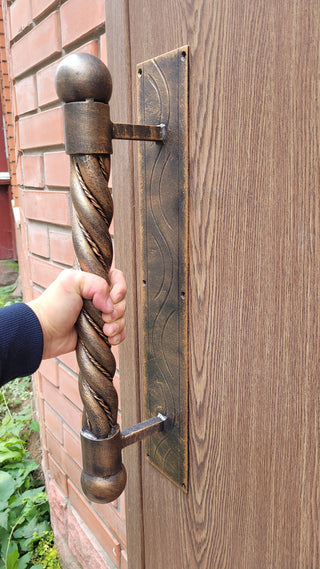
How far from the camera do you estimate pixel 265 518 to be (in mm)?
500

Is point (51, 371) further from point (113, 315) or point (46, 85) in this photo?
point (113, 315)

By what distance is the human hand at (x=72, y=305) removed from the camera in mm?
456

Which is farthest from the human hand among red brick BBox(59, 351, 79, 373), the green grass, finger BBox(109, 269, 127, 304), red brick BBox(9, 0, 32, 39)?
the green grass

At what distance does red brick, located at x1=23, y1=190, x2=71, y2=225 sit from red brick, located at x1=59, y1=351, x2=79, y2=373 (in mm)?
305

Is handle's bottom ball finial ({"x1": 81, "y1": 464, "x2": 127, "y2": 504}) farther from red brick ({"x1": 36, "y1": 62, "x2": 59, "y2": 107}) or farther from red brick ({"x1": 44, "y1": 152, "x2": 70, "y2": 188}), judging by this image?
red brick ({"x1": 36, "y1": 62, "x2": 59, "y2": 107})

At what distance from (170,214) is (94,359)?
0.22m

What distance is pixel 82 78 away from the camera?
44 centimetres

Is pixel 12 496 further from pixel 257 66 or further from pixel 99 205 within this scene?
pixel 257 66

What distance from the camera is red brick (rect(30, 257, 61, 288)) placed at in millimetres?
1140

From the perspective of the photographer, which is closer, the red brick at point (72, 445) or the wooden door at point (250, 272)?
the wooden door at point (250, 272)

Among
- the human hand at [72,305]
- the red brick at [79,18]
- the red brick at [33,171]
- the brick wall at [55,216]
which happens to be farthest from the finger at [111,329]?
the red brick at [33,171]

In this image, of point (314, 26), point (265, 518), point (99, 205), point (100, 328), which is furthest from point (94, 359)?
point (314, 26)

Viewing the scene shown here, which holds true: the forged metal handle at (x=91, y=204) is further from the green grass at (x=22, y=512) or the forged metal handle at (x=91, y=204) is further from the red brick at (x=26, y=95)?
the green grass at (x=22, y=512)

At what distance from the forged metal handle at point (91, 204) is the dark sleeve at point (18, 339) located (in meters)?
0.19
